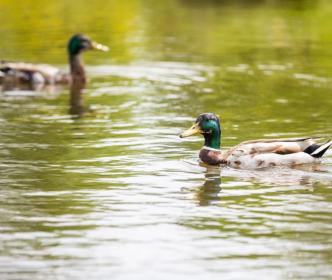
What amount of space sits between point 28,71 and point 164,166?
31.3 feet

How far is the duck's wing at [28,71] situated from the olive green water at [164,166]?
18.3 inches

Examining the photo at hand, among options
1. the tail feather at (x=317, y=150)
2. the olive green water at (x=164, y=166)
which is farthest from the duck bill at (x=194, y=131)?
the tail feather at (x=317, y=150)

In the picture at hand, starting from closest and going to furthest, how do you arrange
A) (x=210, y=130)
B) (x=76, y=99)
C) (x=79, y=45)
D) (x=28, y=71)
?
(x=210, y=130)
(x=76, y=99)
(x=28, y=71)
(x=79, y=45)

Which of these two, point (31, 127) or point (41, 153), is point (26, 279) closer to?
point (41, 153)

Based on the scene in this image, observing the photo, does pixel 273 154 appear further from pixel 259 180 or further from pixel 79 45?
pixel 79 45

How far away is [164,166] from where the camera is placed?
1560cm

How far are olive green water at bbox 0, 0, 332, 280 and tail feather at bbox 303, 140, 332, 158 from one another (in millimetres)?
172

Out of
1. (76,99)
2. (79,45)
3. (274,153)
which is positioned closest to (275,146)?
(274,153)

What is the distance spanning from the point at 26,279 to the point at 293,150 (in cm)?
593

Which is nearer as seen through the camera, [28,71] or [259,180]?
[259,180]

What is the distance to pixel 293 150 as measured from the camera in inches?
612

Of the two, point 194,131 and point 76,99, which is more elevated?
point 194,131

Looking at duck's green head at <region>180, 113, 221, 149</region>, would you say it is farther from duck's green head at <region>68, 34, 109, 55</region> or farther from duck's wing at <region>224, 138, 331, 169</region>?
duck's green head at <region>68, 34, 109, 55</region>

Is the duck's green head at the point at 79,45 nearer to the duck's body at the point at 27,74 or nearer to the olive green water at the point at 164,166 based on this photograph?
the olive green water at the point at 164,166
